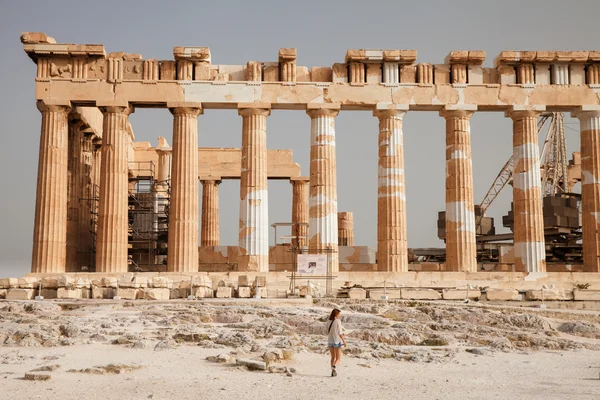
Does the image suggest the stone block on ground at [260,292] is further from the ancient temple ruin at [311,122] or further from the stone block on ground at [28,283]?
the stone block on ground at [28,283]

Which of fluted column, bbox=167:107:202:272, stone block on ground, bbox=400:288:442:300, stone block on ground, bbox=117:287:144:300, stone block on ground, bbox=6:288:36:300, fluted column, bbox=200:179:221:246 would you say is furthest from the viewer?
fluted column, bbox=200:179:221:246

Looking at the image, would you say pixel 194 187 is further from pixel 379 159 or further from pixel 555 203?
pixel 555 203

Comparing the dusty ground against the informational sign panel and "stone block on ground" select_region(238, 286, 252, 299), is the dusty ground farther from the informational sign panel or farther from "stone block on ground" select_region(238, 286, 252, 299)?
the informational sign panel

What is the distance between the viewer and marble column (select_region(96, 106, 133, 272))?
33.5m

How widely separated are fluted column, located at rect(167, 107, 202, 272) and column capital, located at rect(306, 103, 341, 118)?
5.10 meters

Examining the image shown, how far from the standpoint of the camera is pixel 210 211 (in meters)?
46.2

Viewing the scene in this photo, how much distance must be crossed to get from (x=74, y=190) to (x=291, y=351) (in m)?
22.8

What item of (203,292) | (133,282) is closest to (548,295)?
(203,292)

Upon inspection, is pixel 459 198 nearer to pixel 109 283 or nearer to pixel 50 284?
pixel 109 283

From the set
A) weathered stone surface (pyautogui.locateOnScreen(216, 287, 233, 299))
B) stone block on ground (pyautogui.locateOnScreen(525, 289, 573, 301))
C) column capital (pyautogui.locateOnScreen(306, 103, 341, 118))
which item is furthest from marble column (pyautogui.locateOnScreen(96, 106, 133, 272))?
stone block on ground (pyautogui.locateOnScreen(525, 289, 573, 301))

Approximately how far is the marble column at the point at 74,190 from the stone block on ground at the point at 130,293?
952 cm

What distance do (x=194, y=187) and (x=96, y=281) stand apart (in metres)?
7.48

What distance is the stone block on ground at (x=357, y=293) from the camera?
29.1 m

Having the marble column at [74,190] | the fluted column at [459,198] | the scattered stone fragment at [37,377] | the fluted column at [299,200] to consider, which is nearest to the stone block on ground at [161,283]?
the marble column at [74,190]
